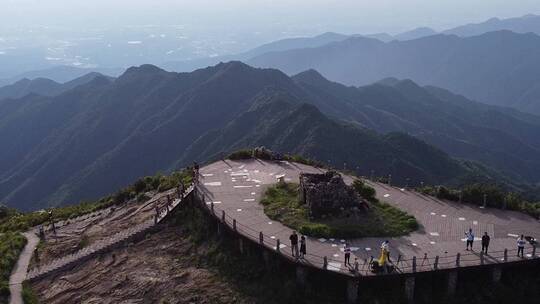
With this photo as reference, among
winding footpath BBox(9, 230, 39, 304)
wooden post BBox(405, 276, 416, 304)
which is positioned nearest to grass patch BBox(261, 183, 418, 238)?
wooden post BBox(405, 276, 416, 304)

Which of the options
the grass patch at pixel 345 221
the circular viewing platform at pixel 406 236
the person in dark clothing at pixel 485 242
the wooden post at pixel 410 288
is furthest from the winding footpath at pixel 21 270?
the person in dark clothing at pixel 485 242

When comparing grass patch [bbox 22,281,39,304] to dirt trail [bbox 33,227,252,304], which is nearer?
dirt trail [bbox 33,227,252,304]

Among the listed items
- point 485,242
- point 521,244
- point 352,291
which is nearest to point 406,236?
point 485,242

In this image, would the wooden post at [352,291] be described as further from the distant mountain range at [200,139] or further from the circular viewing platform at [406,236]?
the distant mountain range at [200,139]

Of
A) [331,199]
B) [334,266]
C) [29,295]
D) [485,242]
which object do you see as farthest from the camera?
[331,199]

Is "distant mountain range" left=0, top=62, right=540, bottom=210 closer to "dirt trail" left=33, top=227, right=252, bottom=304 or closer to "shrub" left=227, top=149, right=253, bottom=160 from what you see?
"shrub" left=227, top=149, right=253, bottom=160

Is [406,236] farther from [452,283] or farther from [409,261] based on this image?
[452,283]
